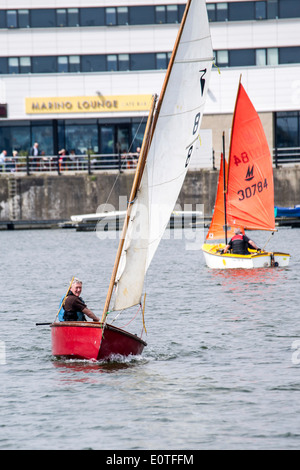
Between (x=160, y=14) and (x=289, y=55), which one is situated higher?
(x=160, y=14)

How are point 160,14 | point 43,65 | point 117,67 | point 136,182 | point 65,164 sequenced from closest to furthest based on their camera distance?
point 136,182
point 65,164
point 160,14
point 117,67
point 43,65

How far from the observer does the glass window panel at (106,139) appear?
67750mm

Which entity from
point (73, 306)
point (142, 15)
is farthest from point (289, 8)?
point (73, 306)

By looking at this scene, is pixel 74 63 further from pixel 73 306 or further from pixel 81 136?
pixel 73 306

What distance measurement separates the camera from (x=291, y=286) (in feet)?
99.2

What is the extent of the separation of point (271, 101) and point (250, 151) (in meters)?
31.3

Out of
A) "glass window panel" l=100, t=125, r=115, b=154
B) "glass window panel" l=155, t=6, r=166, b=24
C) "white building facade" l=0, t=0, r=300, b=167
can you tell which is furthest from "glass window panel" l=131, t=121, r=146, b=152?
"glass window panel" l=155, t=6, r=166, b=24

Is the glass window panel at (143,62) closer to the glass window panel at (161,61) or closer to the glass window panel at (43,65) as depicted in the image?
the glass window panel at (161,61)

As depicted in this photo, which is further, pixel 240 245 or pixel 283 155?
pixel 283 155

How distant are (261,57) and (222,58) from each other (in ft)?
9.51

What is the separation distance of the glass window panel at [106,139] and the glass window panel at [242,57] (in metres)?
10.4

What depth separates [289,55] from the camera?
66.2 meters

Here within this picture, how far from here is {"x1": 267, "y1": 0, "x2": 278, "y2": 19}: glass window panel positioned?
66062mm

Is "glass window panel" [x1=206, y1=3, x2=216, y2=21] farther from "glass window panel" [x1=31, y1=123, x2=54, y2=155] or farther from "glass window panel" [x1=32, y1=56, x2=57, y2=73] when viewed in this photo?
"glass window panel" [x1=31, y1=123, x2=54, y2=155]
